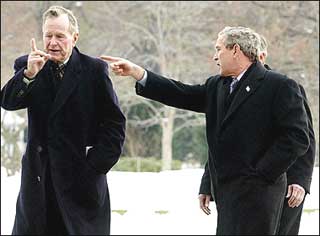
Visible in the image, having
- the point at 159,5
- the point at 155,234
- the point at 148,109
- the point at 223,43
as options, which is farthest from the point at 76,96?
the point at 148,109

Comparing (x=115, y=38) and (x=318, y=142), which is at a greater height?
(x=115, y=38)

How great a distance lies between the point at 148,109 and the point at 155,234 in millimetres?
12509

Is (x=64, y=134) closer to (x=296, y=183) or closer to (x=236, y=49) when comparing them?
(x=236, y=49)

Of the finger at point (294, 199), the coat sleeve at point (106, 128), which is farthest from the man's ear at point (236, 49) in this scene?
the finger at point (294, 199)

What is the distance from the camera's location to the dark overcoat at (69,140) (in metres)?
4.25

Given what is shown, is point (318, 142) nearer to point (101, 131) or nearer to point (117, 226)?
point (117, 226)

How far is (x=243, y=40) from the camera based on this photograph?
4.52m

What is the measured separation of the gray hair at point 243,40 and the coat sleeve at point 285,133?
0.23 m

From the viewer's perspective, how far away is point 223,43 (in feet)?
14.8

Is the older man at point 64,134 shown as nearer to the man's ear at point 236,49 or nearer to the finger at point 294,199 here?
the man's ear at point 236,49

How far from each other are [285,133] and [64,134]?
116cm

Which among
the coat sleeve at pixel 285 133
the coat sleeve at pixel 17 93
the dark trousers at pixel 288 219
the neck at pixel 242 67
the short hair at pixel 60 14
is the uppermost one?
the short hair at pixel 60 14

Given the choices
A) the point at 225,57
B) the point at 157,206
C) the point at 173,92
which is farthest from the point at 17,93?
the point at 157,206

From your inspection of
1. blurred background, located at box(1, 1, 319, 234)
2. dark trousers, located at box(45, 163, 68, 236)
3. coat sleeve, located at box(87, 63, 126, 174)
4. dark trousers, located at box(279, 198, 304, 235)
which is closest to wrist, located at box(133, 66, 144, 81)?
coat sleeve, located at box(87, 63, 126, 174)
